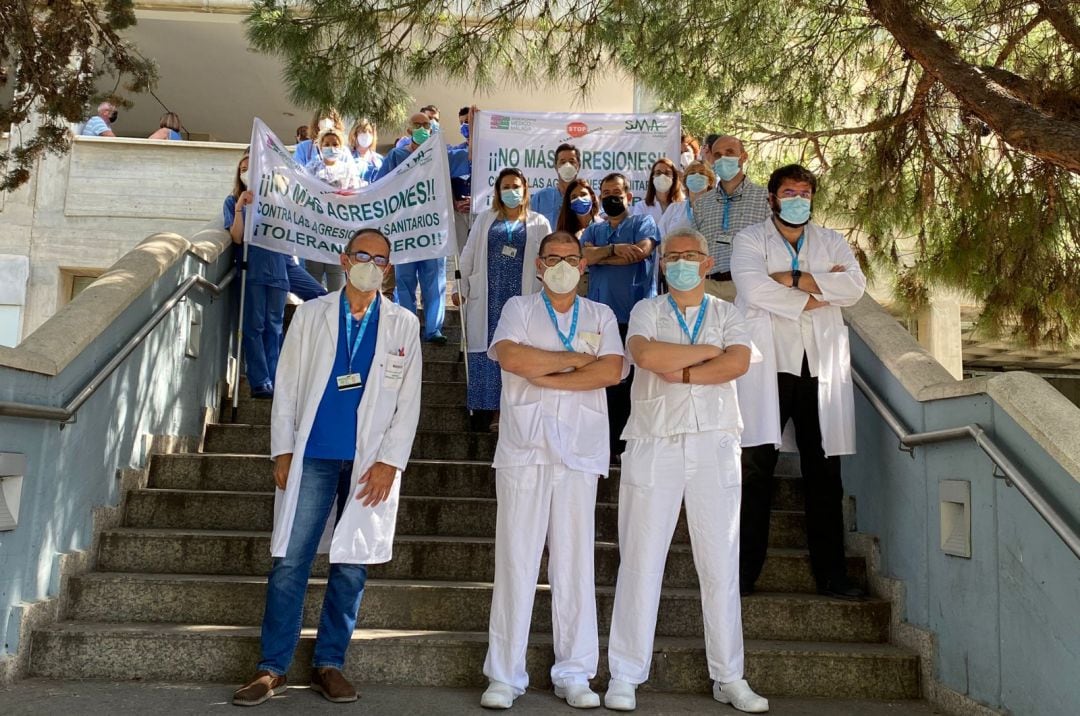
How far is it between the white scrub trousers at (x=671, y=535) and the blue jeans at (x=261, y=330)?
372 centimetres

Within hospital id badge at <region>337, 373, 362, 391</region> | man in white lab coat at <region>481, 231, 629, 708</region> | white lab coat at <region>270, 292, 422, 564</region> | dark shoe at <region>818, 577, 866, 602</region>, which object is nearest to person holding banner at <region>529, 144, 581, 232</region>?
man in white lab coat at <region>481, 231, 629, 708</region>

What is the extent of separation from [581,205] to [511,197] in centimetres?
53

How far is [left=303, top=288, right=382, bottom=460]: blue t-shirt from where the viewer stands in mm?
4316

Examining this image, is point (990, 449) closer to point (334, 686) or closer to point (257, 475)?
point (334, 686)

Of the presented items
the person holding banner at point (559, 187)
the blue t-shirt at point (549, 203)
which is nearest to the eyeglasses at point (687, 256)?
the person holding banner at point (559, 187)

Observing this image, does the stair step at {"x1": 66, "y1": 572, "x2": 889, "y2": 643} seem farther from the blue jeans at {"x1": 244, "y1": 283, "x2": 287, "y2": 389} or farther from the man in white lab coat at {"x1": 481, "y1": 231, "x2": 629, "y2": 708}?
the blue jeans at {"x1": 244, "y1": 283, "x2": 287, "y2": 389}

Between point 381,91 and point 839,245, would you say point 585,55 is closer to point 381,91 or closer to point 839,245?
point 381,91

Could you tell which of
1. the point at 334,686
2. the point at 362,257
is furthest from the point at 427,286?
the point at 334,686

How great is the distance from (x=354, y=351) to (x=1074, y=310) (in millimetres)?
4595

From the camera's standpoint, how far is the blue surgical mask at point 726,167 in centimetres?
603

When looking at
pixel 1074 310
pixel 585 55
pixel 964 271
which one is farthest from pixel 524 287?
pixel 1074 310

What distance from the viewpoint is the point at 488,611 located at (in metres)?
4.92

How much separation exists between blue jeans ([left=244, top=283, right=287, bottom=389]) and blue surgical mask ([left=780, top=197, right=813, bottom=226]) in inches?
150

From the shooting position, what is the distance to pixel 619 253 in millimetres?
6262
